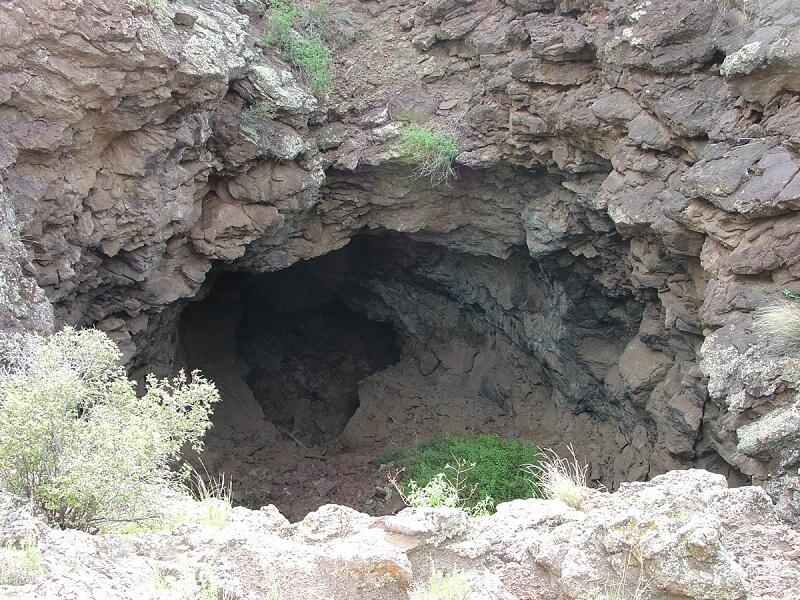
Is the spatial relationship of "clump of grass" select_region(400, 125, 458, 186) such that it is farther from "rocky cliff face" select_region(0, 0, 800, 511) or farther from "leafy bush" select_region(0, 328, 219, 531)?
"leafy bush" select_region(0, 328, 219, 531)

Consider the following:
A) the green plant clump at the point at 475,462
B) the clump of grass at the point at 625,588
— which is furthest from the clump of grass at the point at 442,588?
the green plant clump at the point at 475,462

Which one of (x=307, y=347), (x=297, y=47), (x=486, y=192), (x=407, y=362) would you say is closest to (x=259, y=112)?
(x=297, y=47)

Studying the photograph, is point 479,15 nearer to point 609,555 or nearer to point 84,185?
point 84,185

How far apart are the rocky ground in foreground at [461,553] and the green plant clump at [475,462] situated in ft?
16.8

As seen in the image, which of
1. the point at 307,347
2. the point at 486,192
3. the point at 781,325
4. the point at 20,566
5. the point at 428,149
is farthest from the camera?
the point at 307,347

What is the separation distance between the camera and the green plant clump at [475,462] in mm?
9312

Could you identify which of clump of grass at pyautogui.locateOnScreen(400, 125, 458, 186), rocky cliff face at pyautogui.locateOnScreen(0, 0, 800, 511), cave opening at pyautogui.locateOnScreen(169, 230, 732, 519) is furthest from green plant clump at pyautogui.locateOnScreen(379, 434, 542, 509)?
clump of grass at pyautogui.locateOnScreen(400, 125, 458, 186)

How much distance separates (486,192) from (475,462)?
3660 mm

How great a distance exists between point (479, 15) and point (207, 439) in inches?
279

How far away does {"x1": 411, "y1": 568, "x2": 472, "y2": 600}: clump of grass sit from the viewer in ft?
11.2

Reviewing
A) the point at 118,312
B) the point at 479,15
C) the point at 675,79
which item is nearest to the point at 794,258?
the point at 675,79

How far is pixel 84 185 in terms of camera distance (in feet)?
23.9

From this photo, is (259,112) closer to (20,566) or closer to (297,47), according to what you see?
(297,47)

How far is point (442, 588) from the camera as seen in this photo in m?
3.45
